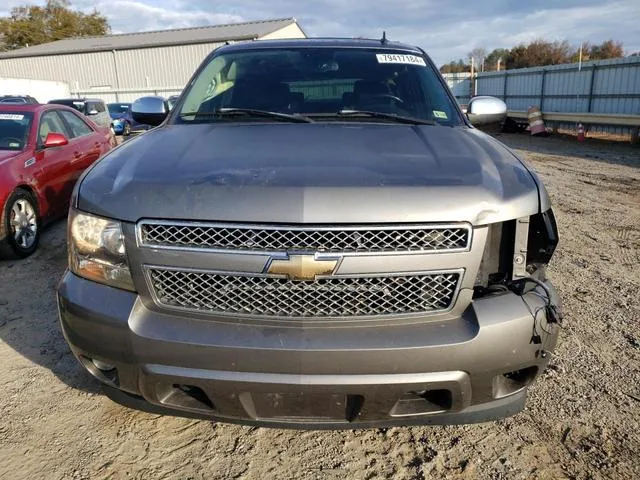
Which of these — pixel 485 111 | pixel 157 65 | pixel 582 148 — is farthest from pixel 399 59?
pixel 157 65

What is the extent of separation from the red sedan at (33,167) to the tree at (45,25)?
63.6 metres

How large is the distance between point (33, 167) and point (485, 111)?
4.66m

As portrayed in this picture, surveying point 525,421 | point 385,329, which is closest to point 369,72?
point 385,329

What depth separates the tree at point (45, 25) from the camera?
193ft

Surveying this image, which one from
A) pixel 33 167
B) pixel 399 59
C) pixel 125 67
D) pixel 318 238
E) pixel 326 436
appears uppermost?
pixel 125 67

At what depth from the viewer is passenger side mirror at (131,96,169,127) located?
3740 millimetres

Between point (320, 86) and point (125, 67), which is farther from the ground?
point (125, 67)

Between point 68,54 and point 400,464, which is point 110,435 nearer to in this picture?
A: point 400,464

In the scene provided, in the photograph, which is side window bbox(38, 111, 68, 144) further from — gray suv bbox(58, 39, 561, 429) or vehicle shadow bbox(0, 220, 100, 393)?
gray suv bbox(58, 39, 561, 429)

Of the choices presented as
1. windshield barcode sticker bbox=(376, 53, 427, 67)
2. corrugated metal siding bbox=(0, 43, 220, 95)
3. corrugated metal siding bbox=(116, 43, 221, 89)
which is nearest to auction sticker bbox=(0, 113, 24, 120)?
windshield barcode sticker bbox=(376, 53, 427, 67)

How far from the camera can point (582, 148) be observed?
47.8 ft

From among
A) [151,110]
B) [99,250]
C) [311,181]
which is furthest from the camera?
[151,110]

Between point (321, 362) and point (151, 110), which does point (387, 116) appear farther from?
point (151, 110)

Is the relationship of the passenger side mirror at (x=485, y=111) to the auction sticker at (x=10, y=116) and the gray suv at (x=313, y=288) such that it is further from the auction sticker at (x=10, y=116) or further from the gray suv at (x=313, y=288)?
the auction sticker at (x=10, y=116)
